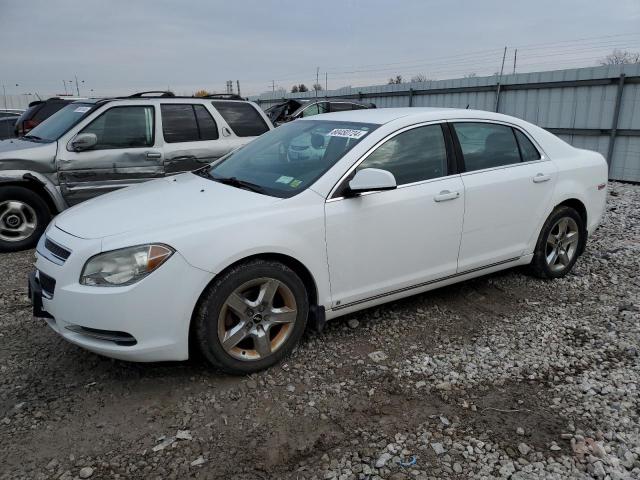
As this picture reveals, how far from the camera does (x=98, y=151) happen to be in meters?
6.15

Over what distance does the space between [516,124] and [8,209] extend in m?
5.60

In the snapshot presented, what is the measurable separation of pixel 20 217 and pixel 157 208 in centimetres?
374

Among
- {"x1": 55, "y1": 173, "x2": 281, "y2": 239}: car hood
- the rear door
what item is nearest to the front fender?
the rear door

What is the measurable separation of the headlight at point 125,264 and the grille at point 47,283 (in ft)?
0.99

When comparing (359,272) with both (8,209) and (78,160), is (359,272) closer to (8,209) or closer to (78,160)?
(78,160)

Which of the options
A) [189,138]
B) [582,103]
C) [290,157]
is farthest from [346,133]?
[582,103]

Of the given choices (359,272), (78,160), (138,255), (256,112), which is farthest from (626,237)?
(78,160)

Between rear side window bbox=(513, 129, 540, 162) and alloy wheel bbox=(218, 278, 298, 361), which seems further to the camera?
rear side window bbox=(513, 129, 540, 162)

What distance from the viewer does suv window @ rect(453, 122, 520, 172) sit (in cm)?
410

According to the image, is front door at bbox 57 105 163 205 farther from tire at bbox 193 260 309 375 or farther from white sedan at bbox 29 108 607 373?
tire at bbox 193 260 309 375

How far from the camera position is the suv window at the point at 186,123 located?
6.59 metres

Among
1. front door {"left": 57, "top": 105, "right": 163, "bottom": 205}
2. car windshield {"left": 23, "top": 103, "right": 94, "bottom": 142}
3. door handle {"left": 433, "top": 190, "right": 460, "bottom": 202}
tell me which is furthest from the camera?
car windshield {"left": 23, "top": 103, "right": 94, "bottom": 142}

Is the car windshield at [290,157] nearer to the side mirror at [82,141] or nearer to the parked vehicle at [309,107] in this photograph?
the side mirror at [82,141]

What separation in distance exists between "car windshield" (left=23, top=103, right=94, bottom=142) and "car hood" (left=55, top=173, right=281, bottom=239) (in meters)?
3.06
